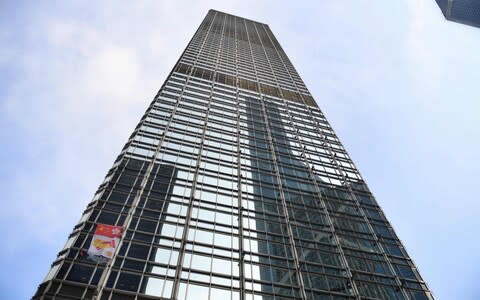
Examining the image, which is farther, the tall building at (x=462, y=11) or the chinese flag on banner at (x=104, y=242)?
the tall building at (x=462, y=11)

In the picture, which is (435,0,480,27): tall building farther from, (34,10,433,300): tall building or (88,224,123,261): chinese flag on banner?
(88,224,123,261): chinese flag on banner

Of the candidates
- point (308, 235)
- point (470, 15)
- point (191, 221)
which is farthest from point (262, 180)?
point (470, 15)

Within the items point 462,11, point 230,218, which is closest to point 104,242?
point 230,218

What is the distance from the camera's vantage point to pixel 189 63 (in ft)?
189

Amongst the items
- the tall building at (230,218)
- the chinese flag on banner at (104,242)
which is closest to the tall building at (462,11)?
the tall building at (230,218)

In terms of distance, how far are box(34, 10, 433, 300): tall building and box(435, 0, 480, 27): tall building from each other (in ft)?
435

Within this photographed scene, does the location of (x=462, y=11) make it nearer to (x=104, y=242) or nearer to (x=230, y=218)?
(x=230, y=218)

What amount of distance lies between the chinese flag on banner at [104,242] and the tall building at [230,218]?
1.75 feet

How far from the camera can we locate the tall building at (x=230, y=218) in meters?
21.4

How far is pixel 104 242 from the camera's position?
21.5m

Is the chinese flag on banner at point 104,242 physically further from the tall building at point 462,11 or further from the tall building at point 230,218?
the tall building at point 462,11

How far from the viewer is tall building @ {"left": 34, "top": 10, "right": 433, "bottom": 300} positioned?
21359 mm

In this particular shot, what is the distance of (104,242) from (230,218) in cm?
988

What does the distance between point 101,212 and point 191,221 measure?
6.46 meters
